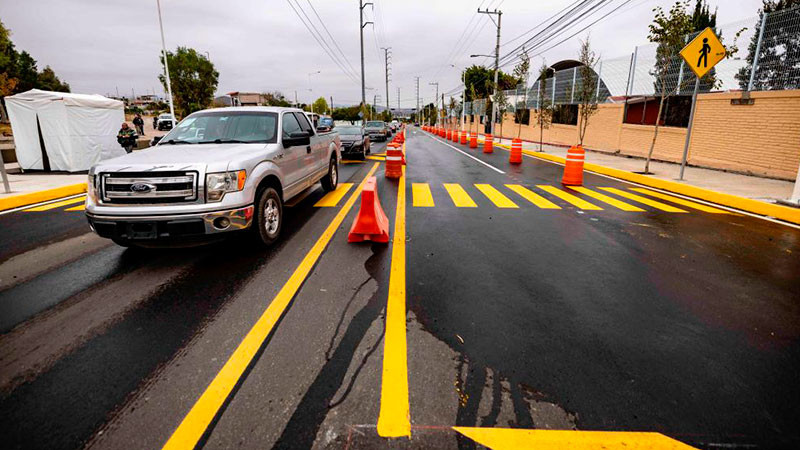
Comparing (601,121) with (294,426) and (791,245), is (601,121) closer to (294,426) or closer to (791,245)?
(791,245)

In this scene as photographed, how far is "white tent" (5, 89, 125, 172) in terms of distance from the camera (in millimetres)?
12852

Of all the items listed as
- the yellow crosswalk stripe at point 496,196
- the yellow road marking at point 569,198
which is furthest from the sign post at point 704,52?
the yellow crosswalk stripe at point 496,196

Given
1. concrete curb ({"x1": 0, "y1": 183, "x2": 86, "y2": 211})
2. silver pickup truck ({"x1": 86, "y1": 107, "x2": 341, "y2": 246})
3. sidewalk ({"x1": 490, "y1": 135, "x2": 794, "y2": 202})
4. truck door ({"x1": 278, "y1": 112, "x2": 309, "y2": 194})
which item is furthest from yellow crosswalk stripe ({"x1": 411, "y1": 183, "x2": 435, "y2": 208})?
concrete curb ({"x1": 0, "y1": 183, "x2": 86, "y2": 211})

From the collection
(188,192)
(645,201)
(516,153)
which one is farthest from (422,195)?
(516,153)

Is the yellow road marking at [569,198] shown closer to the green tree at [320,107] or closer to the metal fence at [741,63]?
the metal fence at [741,63]

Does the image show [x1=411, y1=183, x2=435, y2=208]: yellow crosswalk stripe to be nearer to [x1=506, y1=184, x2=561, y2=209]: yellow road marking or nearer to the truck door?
[x1=506, y1=184, x2=561, y2=209]: yellow road marking

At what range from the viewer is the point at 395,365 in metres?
2.69

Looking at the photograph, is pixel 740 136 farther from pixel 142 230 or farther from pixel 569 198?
pixel 142 230

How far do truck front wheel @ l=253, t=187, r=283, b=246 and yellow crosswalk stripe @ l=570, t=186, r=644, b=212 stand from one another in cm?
664

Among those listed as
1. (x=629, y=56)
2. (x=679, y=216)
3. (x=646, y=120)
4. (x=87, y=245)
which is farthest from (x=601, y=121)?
(x=87, y=245)

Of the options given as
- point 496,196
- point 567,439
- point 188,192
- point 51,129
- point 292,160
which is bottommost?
point 567,439

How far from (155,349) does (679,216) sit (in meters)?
8.34

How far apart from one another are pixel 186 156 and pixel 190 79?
5967 centimetres

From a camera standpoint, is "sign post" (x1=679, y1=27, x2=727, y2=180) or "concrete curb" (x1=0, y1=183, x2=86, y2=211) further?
"sign post" (x1=679, y1=27, x2=727, y2=180)
